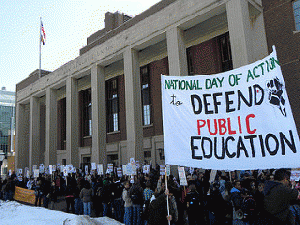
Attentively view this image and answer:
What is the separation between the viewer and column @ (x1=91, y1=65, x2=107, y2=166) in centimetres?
2316

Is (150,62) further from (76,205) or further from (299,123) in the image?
(76,205)

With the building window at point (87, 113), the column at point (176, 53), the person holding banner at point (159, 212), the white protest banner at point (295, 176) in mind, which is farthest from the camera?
the building window at point (87, 113)

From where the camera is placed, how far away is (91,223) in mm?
4371

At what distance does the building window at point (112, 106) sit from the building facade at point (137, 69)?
4.3 inches

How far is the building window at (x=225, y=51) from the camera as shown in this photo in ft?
68.0

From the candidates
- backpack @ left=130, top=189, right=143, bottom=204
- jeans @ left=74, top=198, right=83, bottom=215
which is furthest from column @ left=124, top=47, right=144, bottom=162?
backpack @ left=130, top=189, right=143, bottom=204

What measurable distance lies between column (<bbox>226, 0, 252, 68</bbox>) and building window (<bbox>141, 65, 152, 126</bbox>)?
1176cm

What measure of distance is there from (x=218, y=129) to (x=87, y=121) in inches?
1163

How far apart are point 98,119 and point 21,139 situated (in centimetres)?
1711

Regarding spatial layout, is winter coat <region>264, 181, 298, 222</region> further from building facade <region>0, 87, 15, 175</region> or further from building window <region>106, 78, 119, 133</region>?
building facade <region>0, 87, 15, 175</region>

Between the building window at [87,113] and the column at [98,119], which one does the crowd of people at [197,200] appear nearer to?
the column at [98,119]

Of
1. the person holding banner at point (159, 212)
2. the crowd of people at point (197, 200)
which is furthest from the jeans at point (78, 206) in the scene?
the person holding banner at point (159, 212)

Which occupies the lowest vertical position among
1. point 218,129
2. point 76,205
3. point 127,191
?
point 76,205

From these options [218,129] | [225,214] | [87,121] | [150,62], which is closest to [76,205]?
[225,214]
